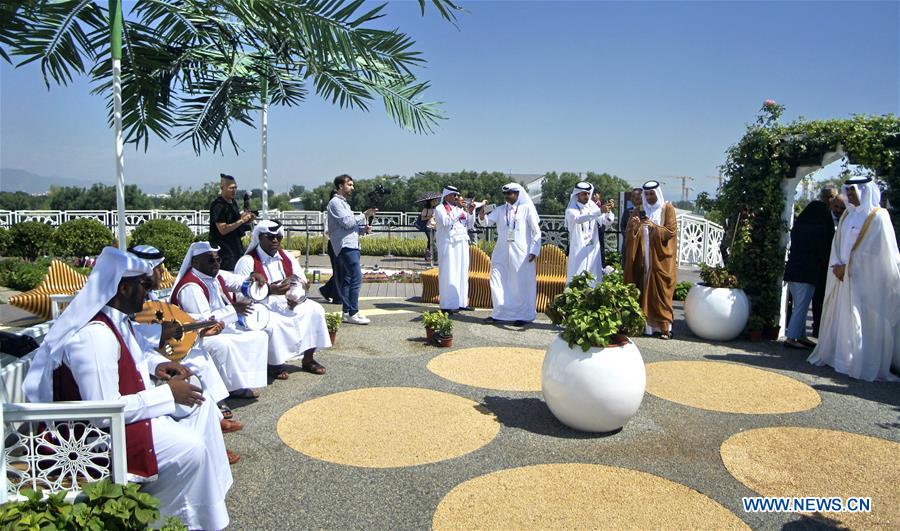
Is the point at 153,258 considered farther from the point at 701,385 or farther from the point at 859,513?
the point at 701,385

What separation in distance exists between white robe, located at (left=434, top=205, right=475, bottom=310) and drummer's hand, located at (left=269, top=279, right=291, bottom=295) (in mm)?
→ 4094

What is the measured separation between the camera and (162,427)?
9.79 ft

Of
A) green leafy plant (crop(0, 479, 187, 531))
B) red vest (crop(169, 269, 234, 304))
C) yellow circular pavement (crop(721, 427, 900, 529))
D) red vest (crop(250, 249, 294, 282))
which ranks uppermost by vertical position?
red vest (crop(250, 249, 294, 282))

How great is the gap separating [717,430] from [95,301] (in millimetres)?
4524

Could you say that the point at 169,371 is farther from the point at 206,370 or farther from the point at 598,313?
the point at 598,313

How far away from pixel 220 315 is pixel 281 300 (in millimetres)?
995

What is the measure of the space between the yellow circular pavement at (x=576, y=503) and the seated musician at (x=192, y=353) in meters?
1.67

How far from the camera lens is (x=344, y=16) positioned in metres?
4.11

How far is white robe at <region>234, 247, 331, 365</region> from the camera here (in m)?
5.78

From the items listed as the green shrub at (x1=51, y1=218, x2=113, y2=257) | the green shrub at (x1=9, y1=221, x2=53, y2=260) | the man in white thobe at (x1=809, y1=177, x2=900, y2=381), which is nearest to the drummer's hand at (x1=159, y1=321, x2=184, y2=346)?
the man in white thobe at (x1=809, y1=177, x2=900, y2=381)

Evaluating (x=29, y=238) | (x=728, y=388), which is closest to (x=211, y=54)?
(x=728, y=388)

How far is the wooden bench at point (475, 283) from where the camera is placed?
35.0ft

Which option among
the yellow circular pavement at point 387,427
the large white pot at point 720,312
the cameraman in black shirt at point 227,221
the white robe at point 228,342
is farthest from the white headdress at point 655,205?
the white robe at point 228,342

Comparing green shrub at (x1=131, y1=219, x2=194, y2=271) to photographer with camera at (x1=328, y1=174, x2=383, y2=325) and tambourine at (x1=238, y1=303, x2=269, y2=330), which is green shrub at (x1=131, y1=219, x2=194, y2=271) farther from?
tambourine at (x1=238, y1=303, x2=269, y2=330)
